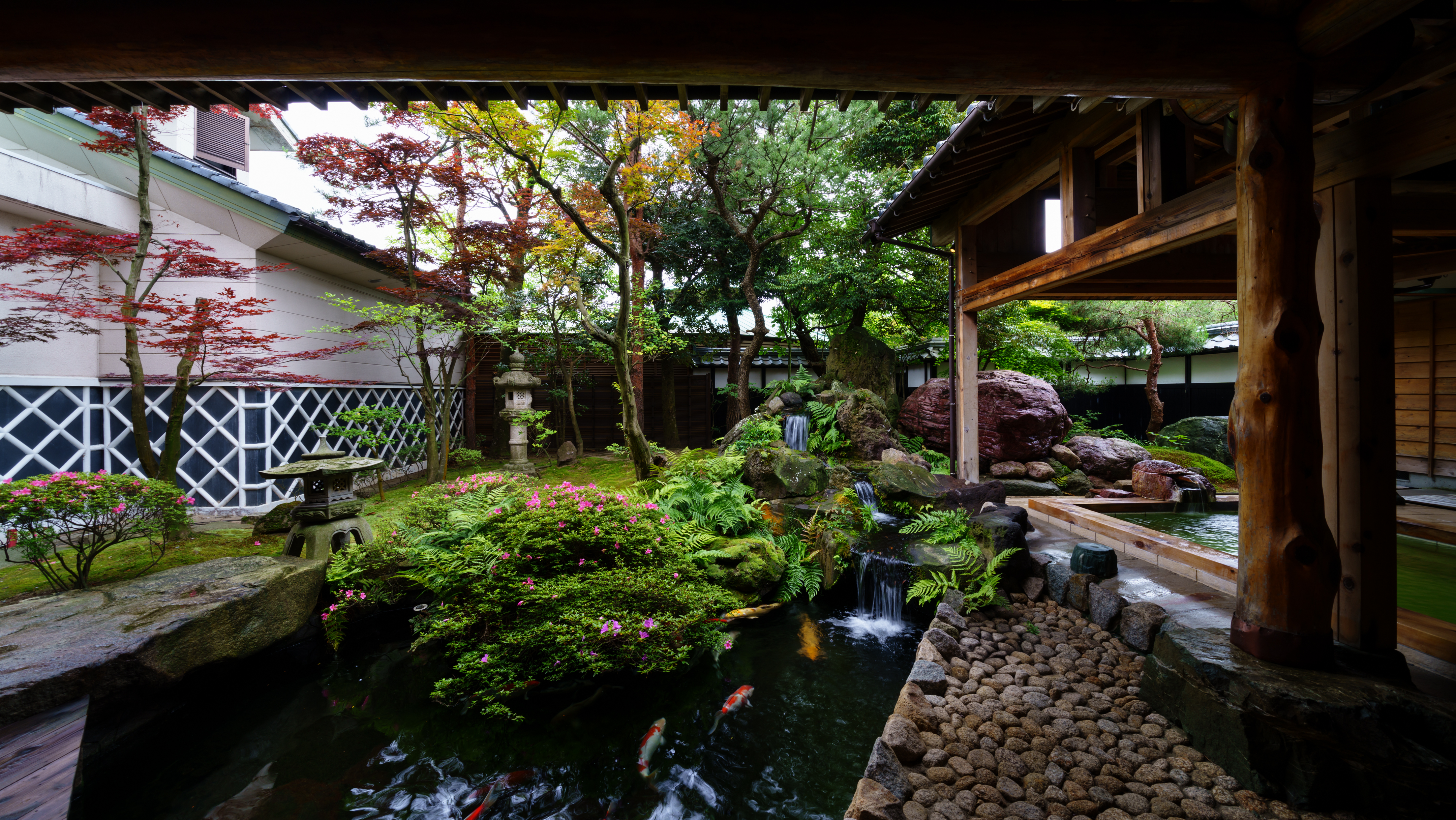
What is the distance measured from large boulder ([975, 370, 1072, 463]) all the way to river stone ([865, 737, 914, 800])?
7769mm

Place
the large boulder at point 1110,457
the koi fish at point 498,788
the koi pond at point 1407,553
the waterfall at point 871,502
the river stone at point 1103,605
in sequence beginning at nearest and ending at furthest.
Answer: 1. the koi fish at point 498,788
2. the koi pond at point 1407,553
3. the river stone at point 1103,605
4. the waterfall at point 871,502
5. the large boulder at point 1110,457

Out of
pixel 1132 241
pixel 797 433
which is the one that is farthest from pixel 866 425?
pixel 1132 241

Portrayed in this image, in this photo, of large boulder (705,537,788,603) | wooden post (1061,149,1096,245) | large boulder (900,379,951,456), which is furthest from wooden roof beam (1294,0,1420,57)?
large boulder (900,379,951,456)

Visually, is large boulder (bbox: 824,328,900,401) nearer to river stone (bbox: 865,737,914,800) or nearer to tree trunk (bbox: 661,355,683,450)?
tree trunk (bbox: 661,355,683,450)

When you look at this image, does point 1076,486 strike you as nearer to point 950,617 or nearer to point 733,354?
point 950,617

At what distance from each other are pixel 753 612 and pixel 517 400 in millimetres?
8091

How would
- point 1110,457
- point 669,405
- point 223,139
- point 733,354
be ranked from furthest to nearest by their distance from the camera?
point 669,405
point 733,354
point 223,139
point 1110,457

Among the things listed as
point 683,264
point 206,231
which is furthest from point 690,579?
point 683,264

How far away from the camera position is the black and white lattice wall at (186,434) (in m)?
6.91

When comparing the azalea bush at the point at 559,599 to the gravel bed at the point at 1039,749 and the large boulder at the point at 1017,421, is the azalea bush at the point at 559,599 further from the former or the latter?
the large boulder at the point at 1017,421

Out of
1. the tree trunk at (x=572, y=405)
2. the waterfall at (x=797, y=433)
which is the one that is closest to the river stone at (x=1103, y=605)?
the waterfall at (x=797, y=433)

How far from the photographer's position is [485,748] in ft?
13.0

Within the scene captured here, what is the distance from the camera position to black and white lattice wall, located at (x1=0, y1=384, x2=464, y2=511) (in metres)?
6.91

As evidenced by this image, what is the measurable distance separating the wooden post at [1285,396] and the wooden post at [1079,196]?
249cm
